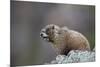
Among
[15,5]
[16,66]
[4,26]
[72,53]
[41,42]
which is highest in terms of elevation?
[15,5]

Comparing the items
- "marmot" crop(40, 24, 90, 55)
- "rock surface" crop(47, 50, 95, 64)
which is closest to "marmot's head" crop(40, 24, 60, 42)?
"marmot" crop(40, 24, 90, 55)

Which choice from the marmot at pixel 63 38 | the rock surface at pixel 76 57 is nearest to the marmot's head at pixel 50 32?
the marmot at pixel 63 38

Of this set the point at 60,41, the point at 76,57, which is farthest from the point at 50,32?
the point at 76,57

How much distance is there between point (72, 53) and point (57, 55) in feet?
0.73

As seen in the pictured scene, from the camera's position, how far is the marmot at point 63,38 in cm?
214

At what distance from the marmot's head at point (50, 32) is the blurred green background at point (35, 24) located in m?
0.05

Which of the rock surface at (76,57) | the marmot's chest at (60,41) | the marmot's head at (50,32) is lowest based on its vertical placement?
the rock surface at (76,57)

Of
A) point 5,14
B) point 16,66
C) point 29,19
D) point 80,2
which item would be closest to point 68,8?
point 80,2

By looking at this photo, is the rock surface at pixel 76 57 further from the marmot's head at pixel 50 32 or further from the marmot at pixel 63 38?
the marmot's head at pixel 50 32

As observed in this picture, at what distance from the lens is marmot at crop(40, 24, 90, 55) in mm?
2141

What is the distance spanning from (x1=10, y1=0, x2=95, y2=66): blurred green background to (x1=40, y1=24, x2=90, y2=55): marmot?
0.06 metres

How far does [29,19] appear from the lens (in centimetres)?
206

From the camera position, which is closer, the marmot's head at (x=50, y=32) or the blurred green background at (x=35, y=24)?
the blurred green background at (x=35, y=24)

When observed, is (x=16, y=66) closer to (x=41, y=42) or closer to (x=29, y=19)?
(x=41, y=42)
